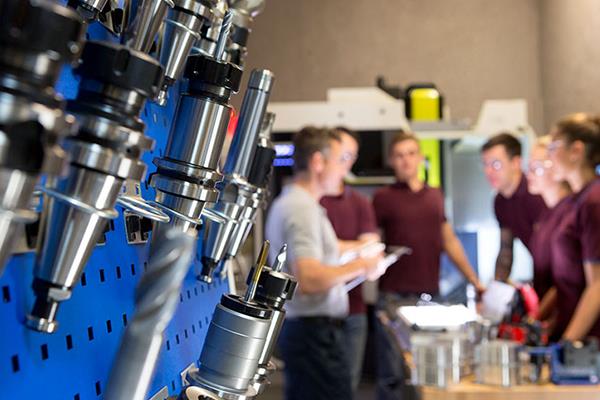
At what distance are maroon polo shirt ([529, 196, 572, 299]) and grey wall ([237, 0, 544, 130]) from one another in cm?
306

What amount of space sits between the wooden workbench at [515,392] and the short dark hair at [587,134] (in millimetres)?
983

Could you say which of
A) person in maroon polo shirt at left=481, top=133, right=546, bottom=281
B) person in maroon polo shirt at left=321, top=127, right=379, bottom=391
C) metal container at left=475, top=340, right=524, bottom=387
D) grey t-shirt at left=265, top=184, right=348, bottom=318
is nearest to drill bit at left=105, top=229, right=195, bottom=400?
metal container at left=475, top=340, right=524, bottom=387

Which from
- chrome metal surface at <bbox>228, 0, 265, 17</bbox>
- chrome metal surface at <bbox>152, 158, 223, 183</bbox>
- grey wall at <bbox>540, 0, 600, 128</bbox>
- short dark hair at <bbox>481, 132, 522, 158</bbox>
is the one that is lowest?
chrome metal surface at <bbox>152, 158, 223, 183</bbox>

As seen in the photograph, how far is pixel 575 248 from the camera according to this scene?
2879 mm

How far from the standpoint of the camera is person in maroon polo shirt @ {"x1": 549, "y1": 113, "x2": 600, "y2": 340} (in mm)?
2697

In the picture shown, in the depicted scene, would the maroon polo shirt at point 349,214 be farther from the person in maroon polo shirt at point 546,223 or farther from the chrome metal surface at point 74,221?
the chrome metal surface at point 74,221

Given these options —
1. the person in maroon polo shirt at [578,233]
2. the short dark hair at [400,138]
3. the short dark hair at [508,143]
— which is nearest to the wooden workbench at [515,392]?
the person in maroon polo shirt at [578,233]

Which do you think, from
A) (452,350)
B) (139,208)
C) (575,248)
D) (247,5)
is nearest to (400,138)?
(575,248)

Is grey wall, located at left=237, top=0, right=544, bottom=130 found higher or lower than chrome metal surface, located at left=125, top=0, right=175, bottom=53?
higher

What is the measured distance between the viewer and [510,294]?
2.93m

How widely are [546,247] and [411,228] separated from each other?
50.9 inches

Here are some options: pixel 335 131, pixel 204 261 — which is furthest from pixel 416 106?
pixel 204 261

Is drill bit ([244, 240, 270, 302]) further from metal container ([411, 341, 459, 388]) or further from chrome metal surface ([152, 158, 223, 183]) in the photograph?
metal container ([411, 341, 459, 388])

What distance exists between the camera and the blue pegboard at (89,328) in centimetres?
41
